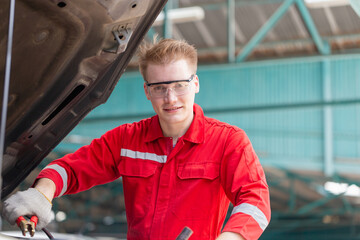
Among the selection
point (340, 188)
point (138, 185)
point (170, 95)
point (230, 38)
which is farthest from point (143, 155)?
point (340, 188)

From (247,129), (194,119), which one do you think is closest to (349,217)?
(247,129)

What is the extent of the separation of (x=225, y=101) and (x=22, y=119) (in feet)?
34.1

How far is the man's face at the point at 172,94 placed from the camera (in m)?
2.51

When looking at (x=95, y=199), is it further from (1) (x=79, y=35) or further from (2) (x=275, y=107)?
(1) (x=79, y=35)

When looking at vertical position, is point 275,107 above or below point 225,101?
below

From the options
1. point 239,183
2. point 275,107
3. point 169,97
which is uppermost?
point 275,107

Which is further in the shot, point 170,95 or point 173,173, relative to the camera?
point 173,173

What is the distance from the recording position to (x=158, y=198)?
255 cm

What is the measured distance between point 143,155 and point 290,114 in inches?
406

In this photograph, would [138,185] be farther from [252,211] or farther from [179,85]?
[252,211]

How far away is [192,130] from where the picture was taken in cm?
262

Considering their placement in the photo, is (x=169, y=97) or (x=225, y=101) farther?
(x=225, y=101)

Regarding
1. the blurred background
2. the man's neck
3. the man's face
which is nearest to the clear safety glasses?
the man's face

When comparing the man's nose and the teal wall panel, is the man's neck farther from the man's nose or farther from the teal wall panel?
the teal wall panel
